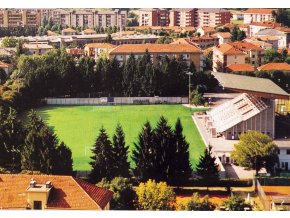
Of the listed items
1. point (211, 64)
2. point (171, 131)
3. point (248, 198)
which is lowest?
point (248, 198)

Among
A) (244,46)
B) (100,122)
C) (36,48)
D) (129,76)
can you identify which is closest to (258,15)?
(244,46)

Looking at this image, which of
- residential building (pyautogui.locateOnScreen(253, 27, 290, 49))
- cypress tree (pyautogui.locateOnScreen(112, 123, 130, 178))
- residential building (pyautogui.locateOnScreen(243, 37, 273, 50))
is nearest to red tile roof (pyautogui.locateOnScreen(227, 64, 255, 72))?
residential building (pyautogui.locateOnScreen(243, 37, 273, 50))

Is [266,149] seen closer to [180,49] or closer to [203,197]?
[203,197]

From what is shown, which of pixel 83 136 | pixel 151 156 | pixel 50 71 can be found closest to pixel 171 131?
pixel 151 156

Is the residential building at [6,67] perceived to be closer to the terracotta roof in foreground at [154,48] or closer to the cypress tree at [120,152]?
the terracotta roof in foreground at [154,48]

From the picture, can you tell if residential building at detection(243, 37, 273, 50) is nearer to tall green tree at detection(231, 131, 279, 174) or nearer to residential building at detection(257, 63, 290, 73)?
residential building at detection(257, 63, 290, 73)

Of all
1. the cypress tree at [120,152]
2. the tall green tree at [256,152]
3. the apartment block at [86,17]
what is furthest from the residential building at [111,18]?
the tall green tree at [256,152]

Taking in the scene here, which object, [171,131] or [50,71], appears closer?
[171,131]
